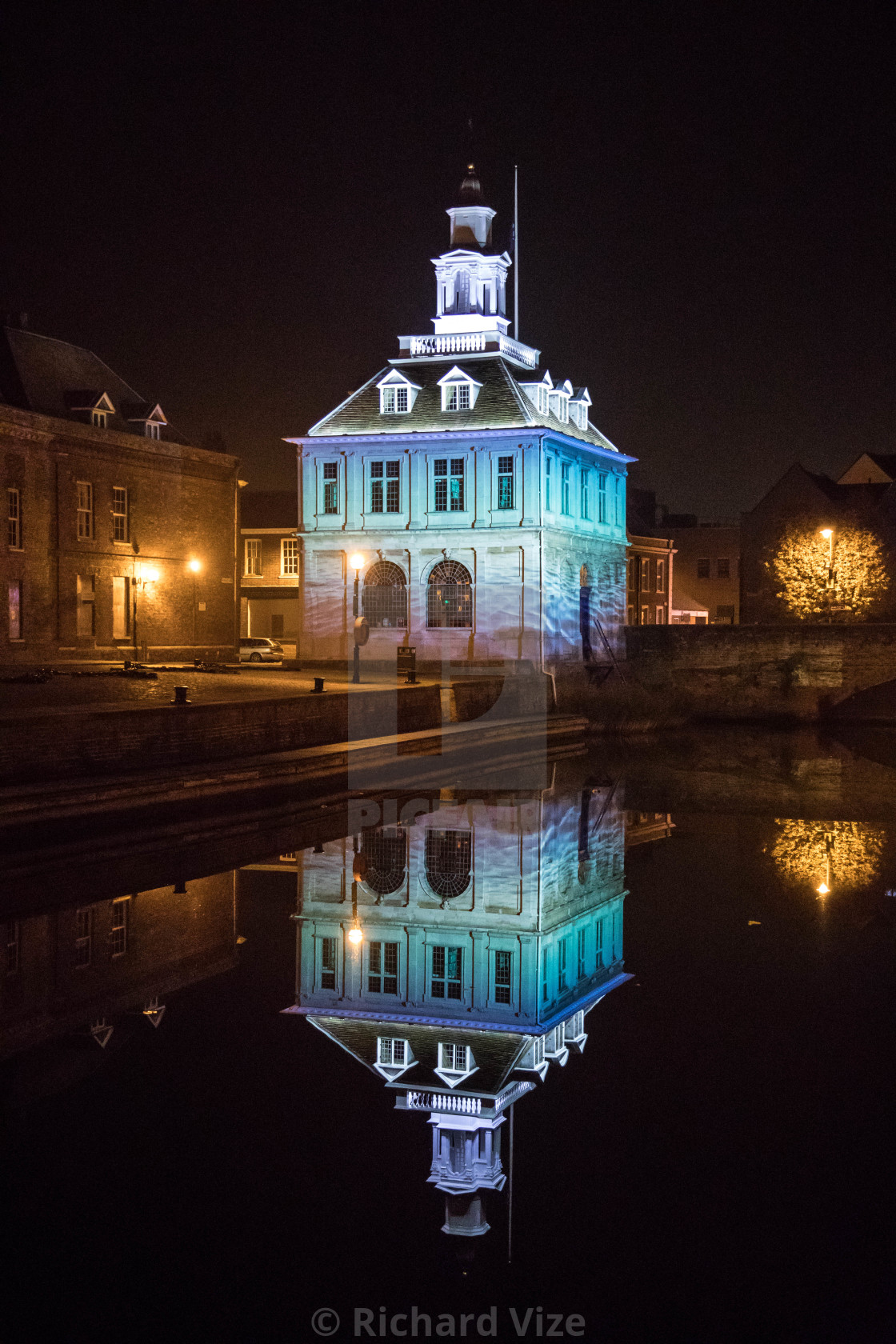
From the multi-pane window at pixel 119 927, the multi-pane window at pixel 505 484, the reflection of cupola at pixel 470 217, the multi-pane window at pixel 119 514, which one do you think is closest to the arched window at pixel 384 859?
the multi-pane window at pixel 119 927

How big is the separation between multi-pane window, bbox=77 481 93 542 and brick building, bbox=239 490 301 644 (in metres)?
19.4

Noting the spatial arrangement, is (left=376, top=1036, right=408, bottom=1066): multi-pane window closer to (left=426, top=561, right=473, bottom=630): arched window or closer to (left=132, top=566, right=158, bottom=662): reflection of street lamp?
(left=132, top=566, right=158, bottom=662): reflection of street lamp

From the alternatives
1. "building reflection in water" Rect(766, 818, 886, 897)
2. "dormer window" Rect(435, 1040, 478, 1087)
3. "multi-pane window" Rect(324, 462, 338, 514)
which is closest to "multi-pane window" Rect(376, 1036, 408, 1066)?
"dormer window" Rect(435, 1040, 478, 1087)

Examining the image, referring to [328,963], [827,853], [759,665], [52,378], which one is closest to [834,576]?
[759,665]

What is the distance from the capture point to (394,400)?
4444 cm

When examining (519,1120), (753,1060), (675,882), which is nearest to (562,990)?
(753,1060)

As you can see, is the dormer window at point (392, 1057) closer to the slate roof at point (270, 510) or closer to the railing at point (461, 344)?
the railing at point (461, 344)

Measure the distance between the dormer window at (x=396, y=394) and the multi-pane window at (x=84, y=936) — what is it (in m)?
33.0

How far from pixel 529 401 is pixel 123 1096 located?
37.5 meters

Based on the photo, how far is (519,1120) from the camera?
8125mm

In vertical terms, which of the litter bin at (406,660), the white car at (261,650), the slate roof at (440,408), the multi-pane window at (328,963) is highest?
the slate roof at (440,408)

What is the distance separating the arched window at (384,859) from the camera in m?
15.6

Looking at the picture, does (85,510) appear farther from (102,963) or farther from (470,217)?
(102,963)

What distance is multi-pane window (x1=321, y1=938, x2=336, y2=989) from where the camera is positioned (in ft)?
A: 36.9
